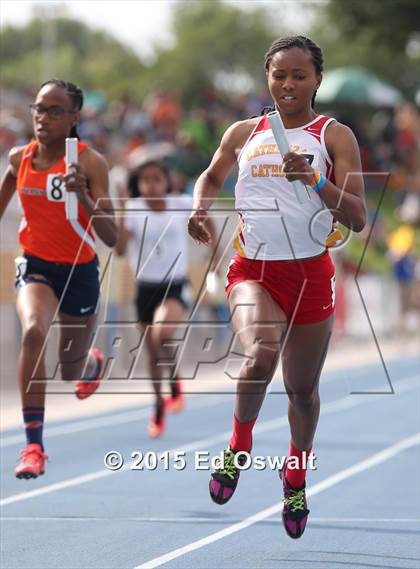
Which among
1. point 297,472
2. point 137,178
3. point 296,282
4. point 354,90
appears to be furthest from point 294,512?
point 354,90

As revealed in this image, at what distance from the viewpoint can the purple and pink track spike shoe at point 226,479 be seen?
7.28 meters

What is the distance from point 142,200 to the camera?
496 inches

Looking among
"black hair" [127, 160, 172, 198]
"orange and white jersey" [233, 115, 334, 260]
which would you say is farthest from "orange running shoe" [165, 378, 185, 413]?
"orange and white jersey" [233, 115, 334, 260]

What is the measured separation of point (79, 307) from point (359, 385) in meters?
11.1

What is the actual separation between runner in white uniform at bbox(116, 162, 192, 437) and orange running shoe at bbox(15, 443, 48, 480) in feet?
14.2

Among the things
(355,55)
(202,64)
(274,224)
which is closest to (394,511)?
(274,224)

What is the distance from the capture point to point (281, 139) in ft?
21.5

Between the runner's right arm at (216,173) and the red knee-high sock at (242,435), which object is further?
the red knee-high sock at (242,435)

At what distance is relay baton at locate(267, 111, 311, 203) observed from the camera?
6527mm

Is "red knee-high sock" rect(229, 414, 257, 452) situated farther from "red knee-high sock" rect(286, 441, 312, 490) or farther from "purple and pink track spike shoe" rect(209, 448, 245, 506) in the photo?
"red knee-high sock" rect(286, 441, 312, 490)

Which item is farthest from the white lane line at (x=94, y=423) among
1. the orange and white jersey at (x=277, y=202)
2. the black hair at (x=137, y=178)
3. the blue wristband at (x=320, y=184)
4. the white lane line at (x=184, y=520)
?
the blue wristband at (x=320, y=184)

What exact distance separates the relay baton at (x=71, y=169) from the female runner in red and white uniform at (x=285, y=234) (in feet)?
3.50

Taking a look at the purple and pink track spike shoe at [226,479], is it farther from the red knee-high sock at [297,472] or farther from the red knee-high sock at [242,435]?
the red knee-high sock at [297,472]

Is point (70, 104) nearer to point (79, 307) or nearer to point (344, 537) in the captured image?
point (79, 307)
